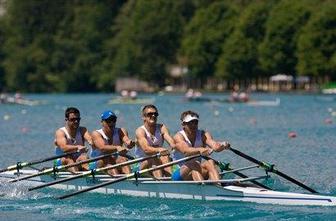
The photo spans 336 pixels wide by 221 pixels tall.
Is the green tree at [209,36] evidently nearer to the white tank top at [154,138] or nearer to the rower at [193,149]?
the white tank top at [154,138]

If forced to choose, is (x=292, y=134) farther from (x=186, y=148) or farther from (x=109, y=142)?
(x=186, y=148)

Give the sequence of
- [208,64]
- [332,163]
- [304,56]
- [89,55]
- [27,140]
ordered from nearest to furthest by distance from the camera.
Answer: [332,163], [27,140], [304,56], [208,64], [89,55]

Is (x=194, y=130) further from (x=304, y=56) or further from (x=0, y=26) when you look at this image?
(x=0, y=26)

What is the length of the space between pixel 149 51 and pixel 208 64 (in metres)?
8.61

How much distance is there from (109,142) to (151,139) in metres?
1.10

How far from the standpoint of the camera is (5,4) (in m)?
148

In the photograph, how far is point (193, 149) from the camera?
2067 centimetres

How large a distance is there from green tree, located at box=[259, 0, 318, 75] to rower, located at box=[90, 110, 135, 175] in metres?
77.7

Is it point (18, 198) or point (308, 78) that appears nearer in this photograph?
point (18, 198)

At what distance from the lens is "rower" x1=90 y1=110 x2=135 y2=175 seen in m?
22.5

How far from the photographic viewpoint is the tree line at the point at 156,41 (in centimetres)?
10031

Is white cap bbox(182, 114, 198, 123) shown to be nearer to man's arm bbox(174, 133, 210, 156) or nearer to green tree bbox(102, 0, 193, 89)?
man's arm bbox(174, 133, 210, 156)

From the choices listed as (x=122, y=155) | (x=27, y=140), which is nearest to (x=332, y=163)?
(x=122, y=155)

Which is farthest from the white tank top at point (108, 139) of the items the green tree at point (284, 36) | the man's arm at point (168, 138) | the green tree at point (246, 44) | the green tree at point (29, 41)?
Result: the green tree at point (29, 41)
